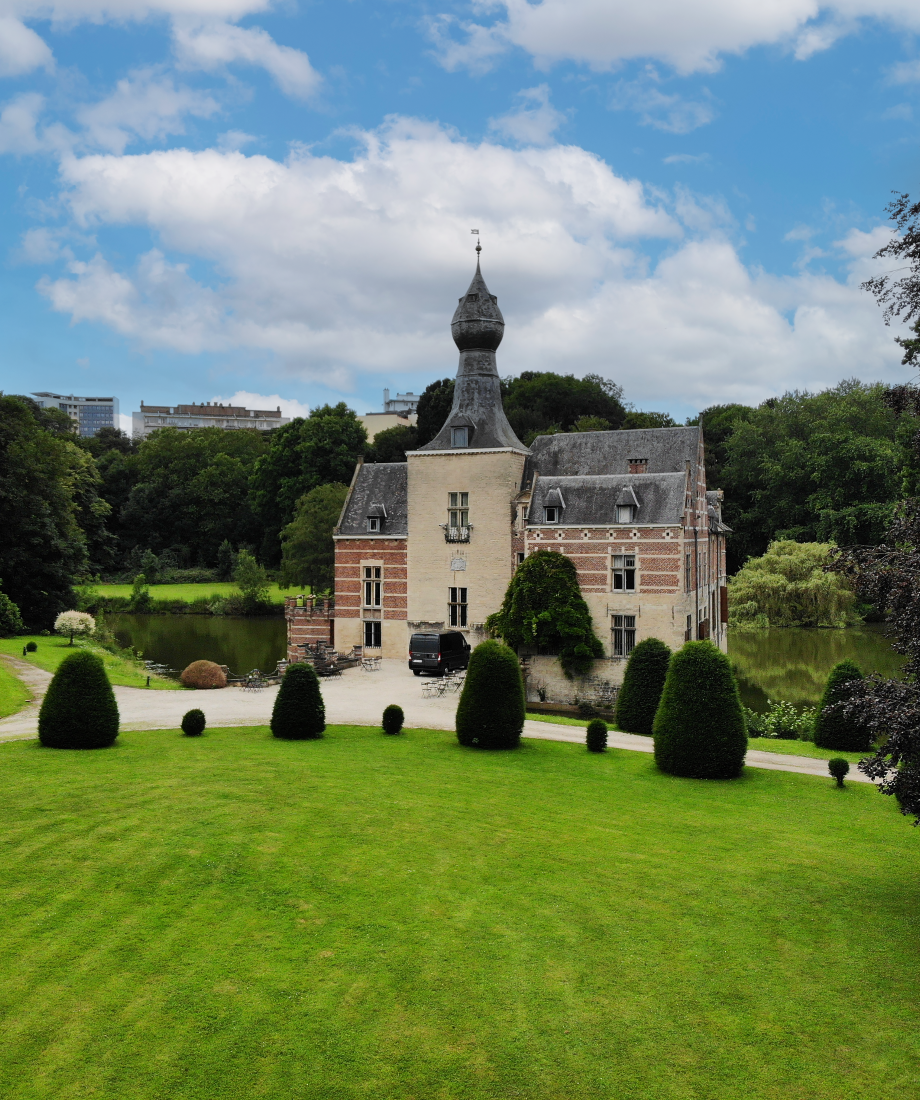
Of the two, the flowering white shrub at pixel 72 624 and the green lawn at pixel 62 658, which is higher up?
the flowering white shrub at pixel 72 624

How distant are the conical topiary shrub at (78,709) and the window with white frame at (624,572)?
18546mm

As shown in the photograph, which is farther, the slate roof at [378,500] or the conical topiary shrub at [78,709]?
the slate roof at [378,500]

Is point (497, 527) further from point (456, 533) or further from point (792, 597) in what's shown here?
point (792, 597)

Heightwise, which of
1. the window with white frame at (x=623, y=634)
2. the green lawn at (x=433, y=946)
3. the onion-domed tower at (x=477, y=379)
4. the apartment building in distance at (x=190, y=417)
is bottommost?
the green lawn at (x=433, y=946)

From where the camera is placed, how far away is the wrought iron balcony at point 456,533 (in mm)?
34041

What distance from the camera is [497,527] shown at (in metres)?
33.7

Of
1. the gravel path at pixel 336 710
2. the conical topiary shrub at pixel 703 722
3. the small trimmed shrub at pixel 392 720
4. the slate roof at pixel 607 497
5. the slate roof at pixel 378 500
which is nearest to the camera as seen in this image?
the conical topiary shrub at pixel 703 722

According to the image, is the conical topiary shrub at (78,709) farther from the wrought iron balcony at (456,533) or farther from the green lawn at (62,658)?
the wrought iron balcony at (456,533)

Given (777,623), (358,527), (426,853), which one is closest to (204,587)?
(358,527)

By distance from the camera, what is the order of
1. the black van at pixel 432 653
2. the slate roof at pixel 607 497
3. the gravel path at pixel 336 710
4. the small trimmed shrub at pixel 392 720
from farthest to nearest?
the black van at pixel 432 653 → the slate roof at pixel 607 497 → the small trimmed shrub at pixel 392 720 → the gravel path at pixel 336 710

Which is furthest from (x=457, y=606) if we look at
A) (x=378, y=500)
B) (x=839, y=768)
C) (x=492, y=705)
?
(x=839, y=768)

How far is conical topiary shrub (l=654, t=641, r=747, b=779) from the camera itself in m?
17.5

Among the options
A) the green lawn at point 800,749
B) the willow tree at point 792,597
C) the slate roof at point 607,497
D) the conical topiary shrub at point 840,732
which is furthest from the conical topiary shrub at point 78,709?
the willow tree at point 792,597

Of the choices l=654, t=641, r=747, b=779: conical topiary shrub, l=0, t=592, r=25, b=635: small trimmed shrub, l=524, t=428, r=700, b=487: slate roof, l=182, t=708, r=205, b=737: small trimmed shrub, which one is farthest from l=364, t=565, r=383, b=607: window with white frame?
l=654, t=641, r=747, b=779: conical topiary shrub
